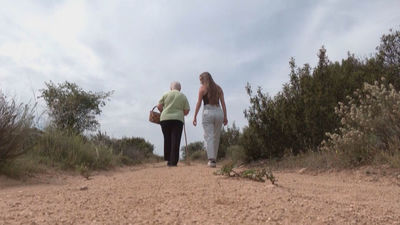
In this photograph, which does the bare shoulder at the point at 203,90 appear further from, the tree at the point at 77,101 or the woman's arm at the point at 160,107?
the tree at the point at 77,101

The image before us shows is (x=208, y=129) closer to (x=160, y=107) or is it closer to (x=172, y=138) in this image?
(x=172, y=138)

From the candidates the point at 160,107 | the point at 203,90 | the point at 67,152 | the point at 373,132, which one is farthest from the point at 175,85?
the point at 373,132

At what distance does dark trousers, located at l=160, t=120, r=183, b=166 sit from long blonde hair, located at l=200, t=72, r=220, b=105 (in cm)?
98

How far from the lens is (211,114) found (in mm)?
7031

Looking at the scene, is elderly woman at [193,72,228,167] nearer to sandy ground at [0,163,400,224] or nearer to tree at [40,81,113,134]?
sandy ground at [0,163,400,224]

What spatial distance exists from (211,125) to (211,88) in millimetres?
762

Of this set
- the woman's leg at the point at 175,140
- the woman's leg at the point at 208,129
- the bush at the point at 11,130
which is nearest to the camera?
the bush at the point at 11,130

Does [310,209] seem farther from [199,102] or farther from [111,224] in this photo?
[199,102]

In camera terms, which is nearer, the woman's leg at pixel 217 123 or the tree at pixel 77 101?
the woman's leg at pixel 217 123

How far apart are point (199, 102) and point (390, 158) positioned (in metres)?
3.59

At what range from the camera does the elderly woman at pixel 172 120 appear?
24.8 ft

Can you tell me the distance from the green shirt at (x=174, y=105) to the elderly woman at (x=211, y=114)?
17.7 inches

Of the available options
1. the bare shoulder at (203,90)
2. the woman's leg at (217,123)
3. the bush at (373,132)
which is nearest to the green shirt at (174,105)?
the bare shoulder at (203,90)

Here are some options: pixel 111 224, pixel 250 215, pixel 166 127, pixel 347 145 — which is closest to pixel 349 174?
pixel 347 145
